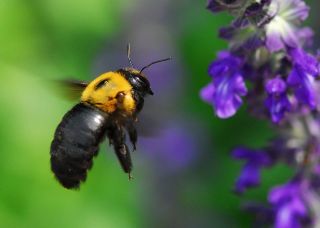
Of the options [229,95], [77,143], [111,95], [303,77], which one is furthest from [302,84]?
[77,143]

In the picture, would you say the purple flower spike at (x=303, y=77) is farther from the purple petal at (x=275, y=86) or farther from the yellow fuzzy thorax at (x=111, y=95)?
the yellow fuzzy thorax at (x=111, y=95)

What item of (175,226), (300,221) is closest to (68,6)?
(175,226)

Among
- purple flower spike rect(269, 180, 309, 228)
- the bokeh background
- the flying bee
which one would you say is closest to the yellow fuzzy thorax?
the flying bee

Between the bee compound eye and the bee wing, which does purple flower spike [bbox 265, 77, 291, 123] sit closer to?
the bee compound eye

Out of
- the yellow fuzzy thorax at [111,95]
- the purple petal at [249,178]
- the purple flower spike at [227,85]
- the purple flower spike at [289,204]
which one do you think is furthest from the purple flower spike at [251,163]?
the yellow fuzzy thorax at [111,95]

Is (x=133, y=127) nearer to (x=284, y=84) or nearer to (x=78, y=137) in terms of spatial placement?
(x=78, y=137)

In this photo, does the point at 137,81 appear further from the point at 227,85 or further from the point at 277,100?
the point at 277,100
